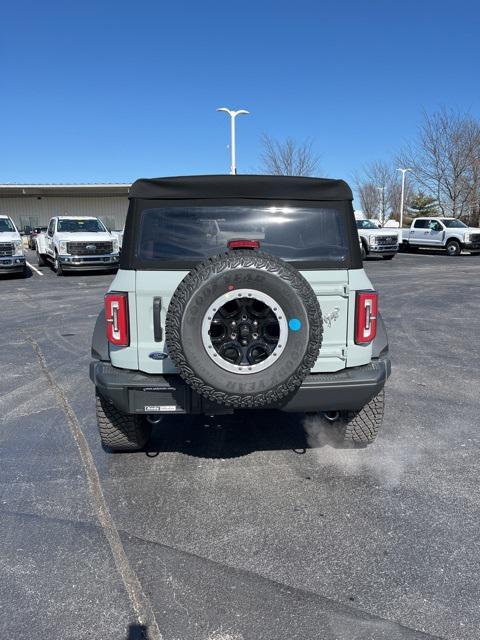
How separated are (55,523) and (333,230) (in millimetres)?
2519

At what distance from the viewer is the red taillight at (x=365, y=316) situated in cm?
344

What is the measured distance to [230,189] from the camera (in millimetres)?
3555

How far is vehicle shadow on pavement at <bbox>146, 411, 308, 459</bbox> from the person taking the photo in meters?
4.11

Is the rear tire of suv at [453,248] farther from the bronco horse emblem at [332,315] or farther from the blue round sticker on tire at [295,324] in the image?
the blue round sticker on tire at [295,324]

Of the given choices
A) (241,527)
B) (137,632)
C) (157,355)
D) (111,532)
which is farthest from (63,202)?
(137,632)

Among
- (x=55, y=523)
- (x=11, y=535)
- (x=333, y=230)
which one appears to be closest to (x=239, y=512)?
(x=55, y=523)

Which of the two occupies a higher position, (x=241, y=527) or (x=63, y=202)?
(x=63, y=202)

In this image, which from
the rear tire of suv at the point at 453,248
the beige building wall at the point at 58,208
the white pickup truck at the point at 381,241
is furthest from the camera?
the beige building wall at the point at 58,208

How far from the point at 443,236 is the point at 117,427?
2544 cm

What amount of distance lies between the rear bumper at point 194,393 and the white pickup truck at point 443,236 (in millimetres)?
24517

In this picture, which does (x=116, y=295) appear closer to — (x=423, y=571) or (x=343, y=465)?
(x=343, y=465)

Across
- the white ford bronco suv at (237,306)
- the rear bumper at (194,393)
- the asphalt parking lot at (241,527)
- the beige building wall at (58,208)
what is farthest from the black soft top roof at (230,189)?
the beige building wall at (58,208)

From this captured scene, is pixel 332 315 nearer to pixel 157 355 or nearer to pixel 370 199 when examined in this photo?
pixel 157 355

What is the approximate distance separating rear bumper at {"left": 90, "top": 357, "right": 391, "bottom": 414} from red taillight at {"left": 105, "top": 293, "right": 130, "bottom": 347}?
0.75ft
